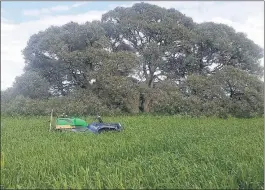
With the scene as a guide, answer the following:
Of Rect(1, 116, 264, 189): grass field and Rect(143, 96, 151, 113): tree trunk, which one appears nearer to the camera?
Rect(1, 116, 264, 189): grass field

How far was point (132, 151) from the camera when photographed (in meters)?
6.17

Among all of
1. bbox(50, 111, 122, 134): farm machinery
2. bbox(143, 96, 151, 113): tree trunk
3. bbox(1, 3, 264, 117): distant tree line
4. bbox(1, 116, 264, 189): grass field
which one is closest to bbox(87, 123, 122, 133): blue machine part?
bbox(50, 111, 122, 134): farm machinery

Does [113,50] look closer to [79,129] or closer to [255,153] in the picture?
[79,129]

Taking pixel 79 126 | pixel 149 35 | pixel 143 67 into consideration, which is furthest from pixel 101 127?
pixel 149 35

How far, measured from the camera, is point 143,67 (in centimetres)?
1644

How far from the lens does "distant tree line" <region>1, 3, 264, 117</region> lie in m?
14.0

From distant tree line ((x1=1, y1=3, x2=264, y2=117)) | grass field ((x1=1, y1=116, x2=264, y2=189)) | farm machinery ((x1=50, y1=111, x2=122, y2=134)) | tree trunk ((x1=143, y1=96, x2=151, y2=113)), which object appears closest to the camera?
grass field ((x1=1, y1=116, x2=264, y2=189))

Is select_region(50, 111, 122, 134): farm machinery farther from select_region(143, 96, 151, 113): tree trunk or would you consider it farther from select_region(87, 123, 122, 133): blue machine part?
select_region(143, 96, 151, 113): tree trunk

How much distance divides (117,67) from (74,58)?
2.07 meters

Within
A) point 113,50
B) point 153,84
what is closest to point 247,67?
point 153,84

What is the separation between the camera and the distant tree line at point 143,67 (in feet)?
45.9

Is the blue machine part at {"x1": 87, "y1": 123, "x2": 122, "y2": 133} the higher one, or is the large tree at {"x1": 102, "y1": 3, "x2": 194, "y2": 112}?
the large tree at {"x1": 102, "y1": 3, "x2": 194, "y2": 112}

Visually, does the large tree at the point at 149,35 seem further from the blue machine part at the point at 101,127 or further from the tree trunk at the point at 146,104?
the blue machine part at the point at 101,127

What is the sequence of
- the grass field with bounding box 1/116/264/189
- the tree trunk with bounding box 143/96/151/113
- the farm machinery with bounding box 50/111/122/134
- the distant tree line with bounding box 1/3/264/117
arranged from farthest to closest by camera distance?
the tree trunk with bounding box 143/96/151/113 → the distant tree line with bounding box 1/3/264/117 → the farm machinery with bounding box 50/111/122/134 → the grass field with bounding box 1/116/264/189
